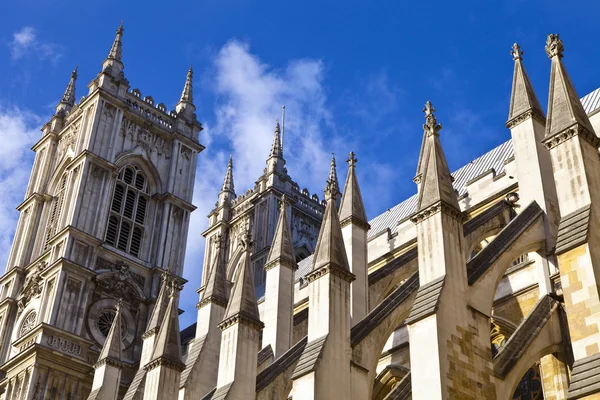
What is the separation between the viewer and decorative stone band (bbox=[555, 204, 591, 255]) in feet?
44.3

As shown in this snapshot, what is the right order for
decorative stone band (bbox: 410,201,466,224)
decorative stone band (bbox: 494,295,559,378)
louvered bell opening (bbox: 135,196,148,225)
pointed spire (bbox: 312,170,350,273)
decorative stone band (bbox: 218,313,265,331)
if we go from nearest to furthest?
decorative stone band (bbox: 494,295,559,378), decorative stone band (bbox: 410,201,466,224), pointed spire (bbox: 312,170,350,273), decorative stone band (bbox: 218,313,265,331), louvered bell opening (bbox: 135,196,148,225)

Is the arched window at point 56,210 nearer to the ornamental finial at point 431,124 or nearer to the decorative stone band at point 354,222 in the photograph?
the decorative stone band at point 354,222

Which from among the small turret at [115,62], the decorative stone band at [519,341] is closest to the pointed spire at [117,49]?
the small turret at [115,62]

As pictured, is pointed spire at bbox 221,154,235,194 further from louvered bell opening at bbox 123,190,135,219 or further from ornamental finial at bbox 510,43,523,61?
ornamental finial at bbox 510,43,523,61

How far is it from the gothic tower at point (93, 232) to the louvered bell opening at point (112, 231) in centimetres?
6

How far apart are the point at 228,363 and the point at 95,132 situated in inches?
910

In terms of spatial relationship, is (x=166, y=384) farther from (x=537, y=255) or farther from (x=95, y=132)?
(x=95, y=132)

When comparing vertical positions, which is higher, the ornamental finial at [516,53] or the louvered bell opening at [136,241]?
the louvered bell opening at [136,241]

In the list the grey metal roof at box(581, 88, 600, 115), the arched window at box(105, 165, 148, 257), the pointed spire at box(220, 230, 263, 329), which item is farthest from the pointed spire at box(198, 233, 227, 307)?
the arched window at box(105, 165, 148, 257)

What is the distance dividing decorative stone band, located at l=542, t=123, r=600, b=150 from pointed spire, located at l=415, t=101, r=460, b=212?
86.5 inches

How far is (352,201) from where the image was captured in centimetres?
2381

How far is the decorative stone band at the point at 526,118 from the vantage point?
1900cm

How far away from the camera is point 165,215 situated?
138 ft

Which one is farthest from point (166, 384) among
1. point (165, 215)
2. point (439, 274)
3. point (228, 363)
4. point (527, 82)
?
point (165, 215)
